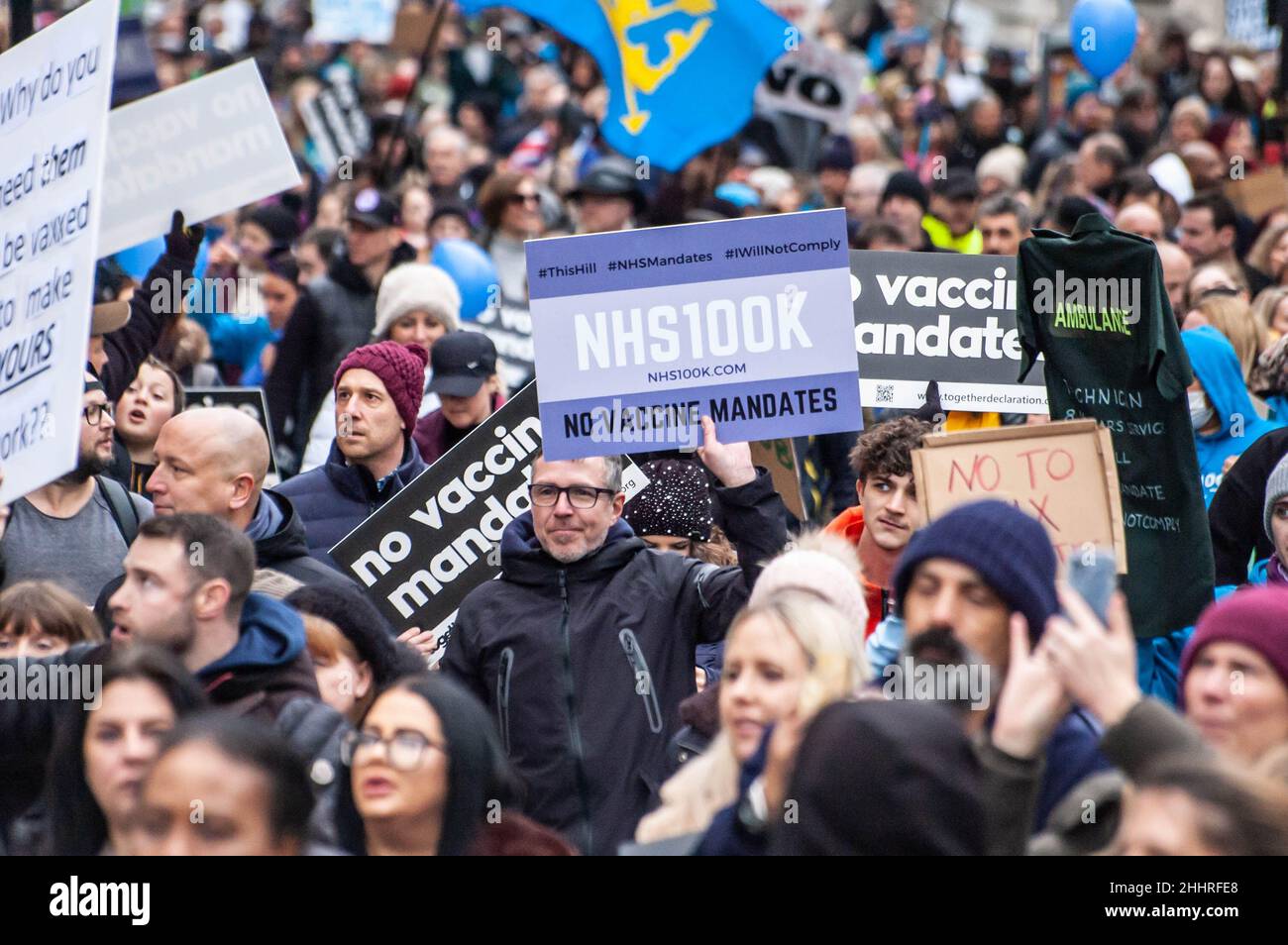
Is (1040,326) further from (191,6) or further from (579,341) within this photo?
(191,6)

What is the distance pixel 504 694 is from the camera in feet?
18.3

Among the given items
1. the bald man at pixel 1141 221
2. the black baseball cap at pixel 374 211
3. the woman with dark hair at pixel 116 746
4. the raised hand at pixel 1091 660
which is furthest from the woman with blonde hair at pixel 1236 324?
the woman with dark hair at pixel 116 746

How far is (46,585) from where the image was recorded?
517cm

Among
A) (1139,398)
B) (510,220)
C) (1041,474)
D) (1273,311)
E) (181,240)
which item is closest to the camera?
(1041,474)

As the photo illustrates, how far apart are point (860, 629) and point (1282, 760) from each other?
4.15 ft

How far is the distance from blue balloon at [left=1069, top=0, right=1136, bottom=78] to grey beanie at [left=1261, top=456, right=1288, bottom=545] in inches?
239

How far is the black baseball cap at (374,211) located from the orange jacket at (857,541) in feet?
13.2

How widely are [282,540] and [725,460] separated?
1296mm

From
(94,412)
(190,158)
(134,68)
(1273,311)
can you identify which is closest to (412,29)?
(134,68)

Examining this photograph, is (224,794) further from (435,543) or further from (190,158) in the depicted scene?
(190,158)

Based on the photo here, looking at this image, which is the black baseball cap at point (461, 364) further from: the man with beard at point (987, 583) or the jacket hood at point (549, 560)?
the man with beard at point (987, 583)

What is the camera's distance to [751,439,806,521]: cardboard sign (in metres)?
6.93

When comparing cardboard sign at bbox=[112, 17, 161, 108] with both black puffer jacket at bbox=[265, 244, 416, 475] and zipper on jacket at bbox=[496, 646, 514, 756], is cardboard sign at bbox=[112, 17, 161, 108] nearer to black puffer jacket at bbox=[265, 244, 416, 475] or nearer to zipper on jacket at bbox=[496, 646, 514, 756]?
black puffer jacket at bbox=[265, 244, 416, 475]

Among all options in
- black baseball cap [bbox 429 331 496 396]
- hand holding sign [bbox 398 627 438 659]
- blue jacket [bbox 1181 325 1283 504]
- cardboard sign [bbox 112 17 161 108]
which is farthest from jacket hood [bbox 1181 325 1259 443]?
cardboard sign [bbox 112 17 161 108]
